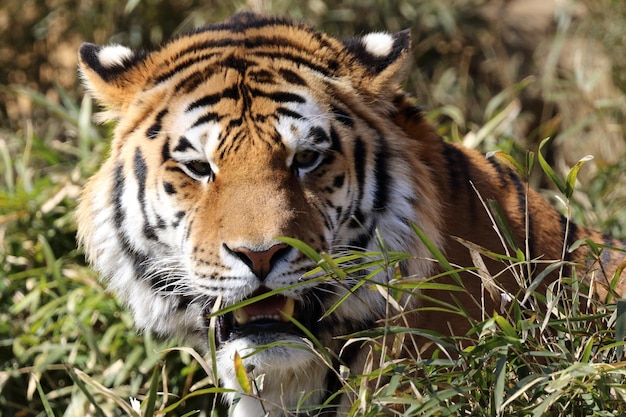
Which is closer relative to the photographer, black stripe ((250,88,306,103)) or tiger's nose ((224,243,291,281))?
tiger's nose ((224,243,291,281))

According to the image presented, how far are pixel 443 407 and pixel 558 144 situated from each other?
9.73 ft

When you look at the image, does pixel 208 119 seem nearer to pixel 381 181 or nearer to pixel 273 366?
pixel 381 181

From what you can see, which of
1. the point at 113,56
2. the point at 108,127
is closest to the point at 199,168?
the point at 113,56

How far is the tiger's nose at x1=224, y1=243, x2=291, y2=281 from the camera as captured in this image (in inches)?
63.8

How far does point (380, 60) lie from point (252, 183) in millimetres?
422

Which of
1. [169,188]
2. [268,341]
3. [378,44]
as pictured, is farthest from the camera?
[378,44]

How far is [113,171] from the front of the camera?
6.41 ft

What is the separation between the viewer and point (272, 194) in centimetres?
170

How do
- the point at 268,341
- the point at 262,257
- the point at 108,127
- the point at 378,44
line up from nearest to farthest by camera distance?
1. the point at 262,257
2. the point at 268,341
3. the point at 378,44
4. the point at 108,127

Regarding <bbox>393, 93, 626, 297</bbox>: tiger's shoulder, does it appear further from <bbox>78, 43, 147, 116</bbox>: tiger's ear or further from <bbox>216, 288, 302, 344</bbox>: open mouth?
<bbox>78, 43, 147, 116</bbox>: tiger's ear

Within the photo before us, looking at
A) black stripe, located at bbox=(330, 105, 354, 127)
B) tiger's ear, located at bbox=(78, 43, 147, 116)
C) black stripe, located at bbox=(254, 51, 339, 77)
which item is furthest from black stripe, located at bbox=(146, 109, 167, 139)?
black stripe, located at bbox=(330, 105, 354, 127)

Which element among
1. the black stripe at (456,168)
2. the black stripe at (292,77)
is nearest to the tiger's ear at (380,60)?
the black stripe at (292,77)

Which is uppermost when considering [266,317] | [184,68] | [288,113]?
[184,68]

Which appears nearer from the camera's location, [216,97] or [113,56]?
[216,97]
